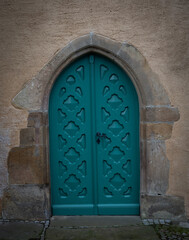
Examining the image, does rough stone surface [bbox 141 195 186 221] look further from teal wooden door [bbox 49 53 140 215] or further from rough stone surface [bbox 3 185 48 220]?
rough stone surface [bbox 3 185 48 220]

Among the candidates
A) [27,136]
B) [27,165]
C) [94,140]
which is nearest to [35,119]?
[27,136]

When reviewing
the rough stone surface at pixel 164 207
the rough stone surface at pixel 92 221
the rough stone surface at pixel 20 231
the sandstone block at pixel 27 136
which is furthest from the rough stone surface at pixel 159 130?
the rough stone surface at pixel 20 231

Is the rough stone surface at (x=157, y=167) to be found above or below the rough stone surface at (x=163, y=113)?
below

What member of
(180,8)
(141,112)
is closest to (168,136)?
(141,112)

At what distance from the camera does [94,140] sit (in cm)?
397

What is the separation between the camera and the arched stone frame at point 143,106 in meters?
3.68

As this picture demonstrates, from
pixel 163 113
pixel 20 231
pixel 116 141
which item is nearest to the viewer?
pixel 20 231

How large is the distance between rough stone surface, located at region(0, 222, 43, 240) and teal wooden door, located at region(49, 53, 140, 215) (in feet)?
1.38

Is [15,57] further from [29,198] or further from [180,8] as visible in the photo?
[180,8]

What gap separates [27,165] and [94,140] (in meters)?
0.97

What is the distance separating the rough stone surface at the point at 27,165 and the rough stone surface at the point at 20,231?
1.80 feet

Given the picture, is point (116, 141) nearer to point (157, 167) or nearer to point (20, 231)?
point (157, 167)

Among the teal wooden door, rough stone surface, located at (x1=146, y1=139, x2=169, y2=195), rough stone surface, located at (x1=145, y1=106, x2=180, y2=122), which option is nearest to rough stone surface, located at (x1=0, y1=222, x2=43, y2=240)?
the teal wooden door

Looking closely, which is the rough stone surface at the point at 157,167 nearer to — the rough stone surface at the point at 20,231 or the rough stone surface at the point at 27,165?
the rough stone surface at the point at 27,165
